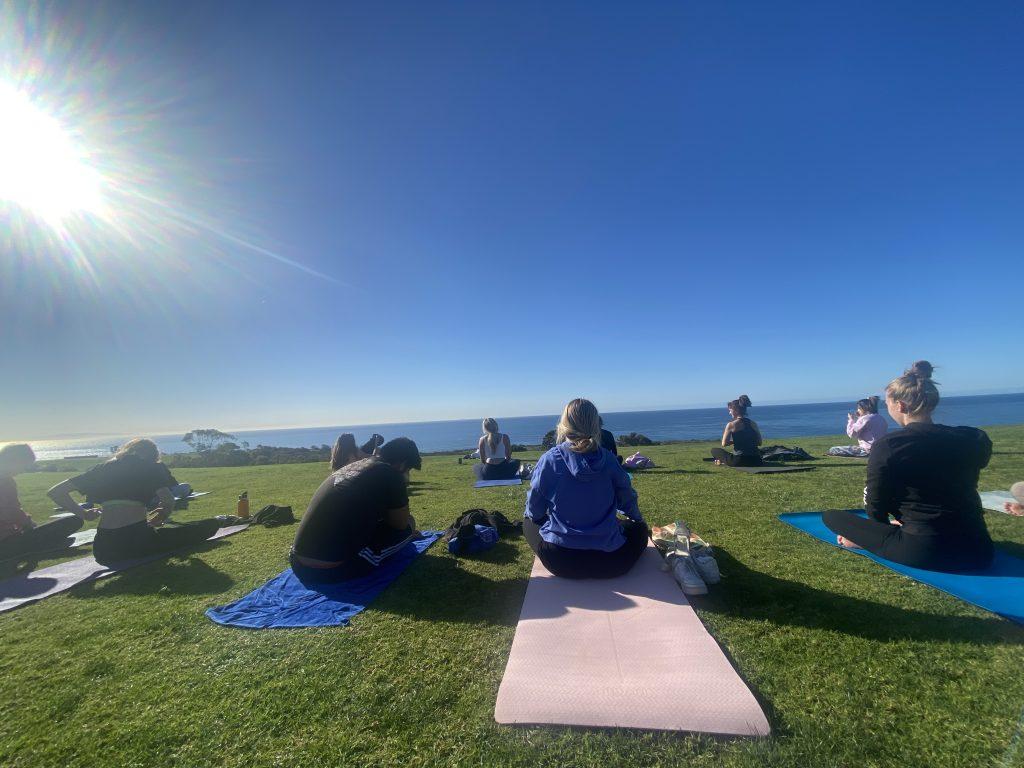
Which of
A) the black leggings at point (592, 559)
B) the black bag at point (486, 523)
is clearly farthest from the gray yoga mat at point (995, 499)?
the black bag at point (486, 523)

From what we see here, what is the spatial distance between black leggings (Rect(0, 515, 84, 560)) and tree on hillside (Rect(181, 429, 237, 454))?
3276 cm

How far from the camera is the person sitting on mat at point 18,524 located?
5.13 meters

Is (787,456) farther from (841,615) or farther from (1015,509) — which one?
(841,615)

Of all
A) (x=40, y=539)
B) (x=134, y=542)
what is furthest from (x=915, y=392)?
(x=40, y=539)

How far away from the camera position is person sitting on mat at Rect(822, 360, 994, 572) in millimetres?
3387

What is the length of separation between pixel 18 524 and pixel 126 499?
2036 mm

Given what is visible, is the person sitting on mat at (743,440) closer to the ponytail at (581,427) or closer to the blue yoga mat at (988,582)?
the blue yoga mat at (988,582)

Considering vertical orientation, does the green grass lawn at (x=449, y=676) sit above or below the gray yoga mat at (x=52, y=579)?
above

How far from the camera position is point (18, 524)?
17.3ft

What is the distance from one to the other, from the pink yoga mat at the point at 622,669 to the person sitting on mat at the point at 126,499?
478 cm

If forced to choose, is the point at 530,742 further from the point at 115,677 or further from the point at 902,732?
the point at 115,677

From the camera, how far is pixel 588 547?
11.6 ft

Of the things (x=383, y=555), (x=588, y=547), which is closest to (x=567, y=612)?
(x=588, y=547)

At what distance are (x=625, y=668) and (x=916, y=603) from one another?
2.38 meters
